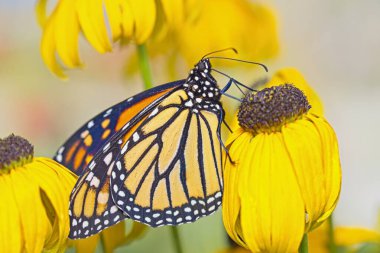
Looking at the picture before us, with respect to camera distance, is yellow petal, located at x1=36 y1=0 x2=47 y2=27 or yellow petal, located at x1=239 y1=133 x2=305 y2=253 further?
yellow petal, located at x1=36 y1=0 x2=47 y2=27

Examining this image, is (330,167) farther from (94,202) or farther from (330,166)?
(94,202)

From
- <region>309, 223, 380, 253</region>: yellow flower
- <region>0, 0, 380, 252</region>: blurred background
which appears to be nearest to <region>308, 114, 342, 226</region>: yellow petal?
<region>309, 223, 380, 253</region>: yellow flower

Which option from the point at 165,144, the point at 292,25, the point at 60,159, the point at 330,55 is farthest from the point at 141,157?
the point at 292,25

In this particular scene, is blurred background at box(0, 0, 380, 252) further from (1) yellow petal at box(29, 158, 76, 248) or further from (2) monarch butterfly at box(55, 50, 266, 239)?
(1) yellow petal at box(29, 158, 76, 248)

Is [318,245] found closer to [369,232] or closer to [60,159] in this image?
[369,232]

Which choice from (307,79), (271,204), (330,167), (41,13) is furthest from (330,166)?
(307,79)
